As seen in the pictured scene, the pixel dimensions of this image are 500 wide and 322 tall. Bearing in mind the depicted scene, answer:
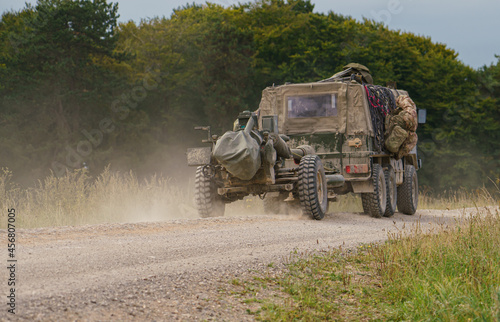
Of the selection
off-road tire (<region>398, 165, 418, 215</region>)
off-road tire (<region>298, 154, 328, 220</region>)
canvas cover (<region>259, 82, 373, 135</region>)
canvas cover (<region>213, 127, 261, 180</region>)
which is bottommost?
off-road tire (<region>398, 165, 418, 215</region>)

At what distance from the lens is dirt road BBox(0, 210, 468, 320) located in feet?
17.1

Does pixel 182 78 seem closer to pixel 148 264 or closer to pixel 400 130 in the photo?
pixel 400 130

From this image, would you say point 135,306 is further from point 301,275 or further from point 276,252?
point 276,252

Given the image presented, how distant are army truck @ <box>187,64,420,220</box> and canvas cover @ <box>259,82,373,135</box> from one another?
23 mm

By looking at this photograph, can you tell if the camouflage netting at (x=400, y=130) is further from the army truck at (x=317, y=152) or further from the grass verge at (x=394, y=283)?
the grass verge at (x=394, y=283)

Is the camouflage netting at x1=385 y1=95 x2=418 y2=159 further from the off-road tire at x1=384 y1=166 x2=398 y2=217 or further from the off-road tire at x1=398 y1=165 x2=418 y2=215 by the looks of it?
the off-road tire at x1=398 y1=165 x2=418 y2=215

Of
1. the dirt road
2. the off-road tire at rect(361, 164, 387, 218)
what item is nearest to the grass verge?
the dirt road

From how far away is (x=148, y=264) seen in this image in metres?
6.81

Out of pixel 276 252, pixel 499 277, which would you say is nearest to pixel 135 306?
pixel 276 252

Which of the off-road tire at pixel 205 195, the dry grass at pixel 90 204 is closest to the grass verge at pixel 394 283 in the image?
the off-road tire at pixel 205 195

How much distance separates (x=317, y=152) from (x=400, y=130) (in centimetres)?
247

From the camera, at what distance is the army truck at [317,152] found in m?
12.1

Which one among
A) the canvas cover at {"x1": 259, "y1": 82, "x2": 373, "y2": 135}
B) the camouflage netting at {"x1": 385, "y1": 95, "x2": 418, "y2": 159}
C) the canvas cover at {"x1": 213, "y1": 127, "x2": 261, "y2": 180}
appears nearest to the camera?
the canvas cover at {"x1": 213, "y1": 127, "x2": 261, "y2": 180}

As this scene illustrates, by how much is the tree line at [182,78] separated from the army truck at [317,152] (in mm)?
19343
